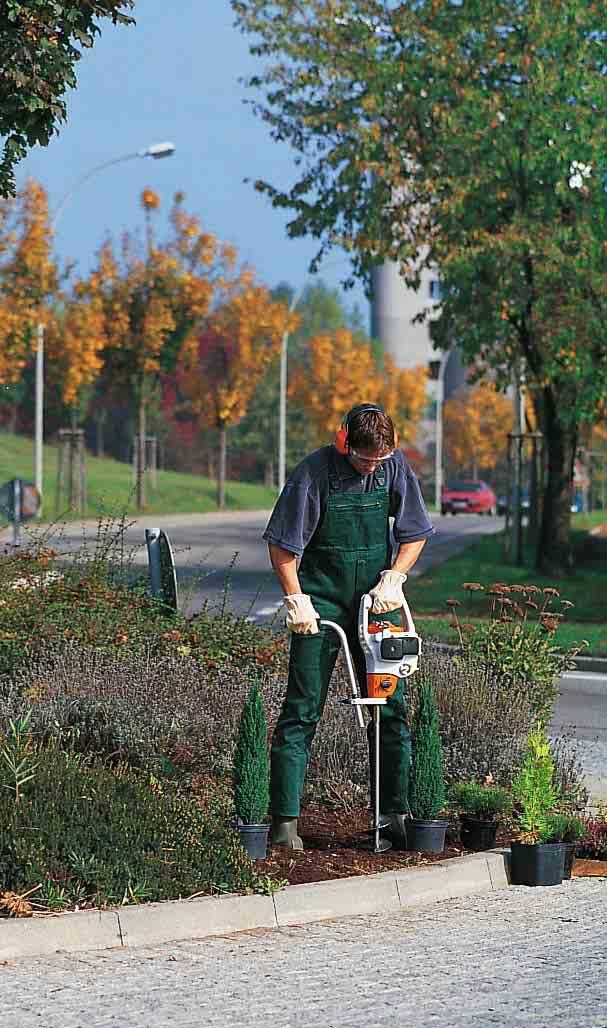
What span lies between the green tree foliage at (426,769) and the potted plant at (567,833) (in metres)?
0.48

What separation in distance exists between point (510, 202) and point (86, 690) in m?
15.9

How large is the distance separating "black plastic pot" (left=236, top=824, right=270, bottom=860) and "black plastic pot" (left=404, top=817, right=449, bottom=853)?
2.29 ft

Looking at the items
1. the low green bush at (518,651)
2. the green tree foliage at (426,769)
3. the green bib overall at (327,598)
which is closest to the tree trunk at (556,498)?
the low green bush at (518,651)

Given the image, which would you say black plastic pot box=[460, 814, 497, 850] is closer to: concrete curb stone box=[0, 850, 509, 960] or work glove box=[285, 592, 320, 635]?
concrete curb stone box=[0, 850, 509, 960]

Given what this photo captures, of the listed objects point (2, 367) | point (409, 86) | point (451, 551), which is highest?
point (409, 86)

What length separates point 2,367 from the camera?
121 feet

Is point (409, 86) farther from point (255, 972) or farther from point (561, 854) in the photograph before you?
point (255, 972)

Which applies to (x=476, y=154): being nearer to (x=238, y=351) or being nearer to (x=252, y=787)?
(x=252, y=787)

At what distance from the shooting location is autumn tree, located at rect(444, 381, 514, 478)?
83500 millimetres

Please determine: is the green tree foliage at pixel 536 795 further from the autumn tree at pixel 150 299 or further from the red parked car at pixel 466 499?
the red parked car at pixel 466 499

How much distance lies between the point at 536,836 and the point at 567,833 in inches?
11.0

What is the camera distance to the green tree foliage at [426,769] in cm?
704

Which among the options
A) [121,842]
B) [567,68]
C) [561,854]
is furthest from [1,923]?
[567,68]

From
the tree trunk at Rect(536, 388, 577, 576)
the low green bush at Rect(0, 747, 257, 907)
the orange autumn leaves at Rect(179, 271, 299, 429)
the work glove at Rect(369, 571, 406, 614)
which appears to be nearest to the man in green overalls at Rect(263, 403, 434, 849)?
the work glove at Rect(369, 571, 406, 614)
